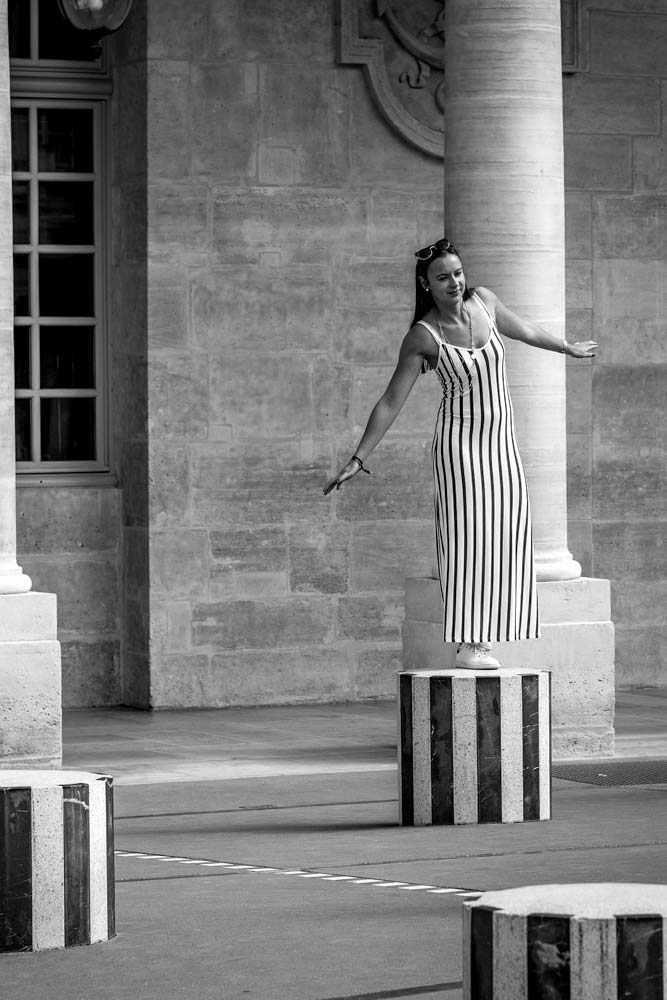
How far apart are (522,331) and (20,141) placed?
5283 millimetres

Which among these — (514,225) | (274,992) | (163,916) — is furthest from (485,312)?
(274,992)

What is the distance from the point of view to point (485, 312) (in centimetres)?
885

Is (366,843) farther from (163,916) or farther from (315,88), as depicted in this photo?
(315,88)

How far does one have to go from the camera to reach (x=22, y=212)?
1337 centimetres

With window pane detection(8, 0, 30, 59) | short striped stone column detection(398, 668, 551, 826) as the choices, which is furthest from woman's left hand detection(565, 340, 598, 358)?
window pane detection(8, 0, 30, 59)

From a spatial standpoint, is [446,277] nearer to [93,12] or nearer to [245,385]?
[93,12]

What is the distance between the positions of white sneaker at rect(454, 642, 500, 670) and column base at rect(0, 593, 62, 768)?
2429 millimetres

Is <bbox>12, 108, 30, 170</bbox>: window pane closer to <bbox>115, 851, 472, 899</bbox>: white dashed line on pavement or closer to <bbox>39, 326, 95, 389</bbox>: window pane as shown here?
<bbox>39, 326, 95, 389</bbox>: window pane

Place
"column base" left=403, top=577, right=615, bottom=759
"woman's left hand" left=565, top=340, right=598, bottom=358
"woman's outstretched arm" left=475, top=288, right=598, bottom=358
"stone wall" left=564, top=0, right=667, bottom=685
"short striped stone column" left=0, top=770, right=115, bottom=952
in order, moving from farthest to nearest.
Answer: "stone wall" left=564, top=0, right=667, bottom=685
"column base" left=403, top=577, right=615, bottom=759
"woman's left hand" left=565, top=340, right=598, bottom=358
"woman's outstretched arm" left=475, top=288, right=598, bottom=358
"short striped stone column" left=0, top=770, right=115, bottom=952

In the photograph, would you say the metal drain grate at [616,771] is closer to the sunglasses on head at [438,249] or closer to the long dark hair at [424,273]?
the long dark hair at [424,273]

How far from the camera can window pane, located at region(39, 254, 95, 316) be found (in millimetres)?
13422

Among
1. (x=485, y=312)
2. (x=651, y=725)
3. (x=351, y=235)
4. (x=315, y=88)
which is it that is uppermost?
(x=315, y=88)

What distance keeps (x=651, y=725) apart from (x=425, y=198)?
3750 millimetres

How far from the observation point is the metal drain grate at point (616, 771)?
9672 millimetres
